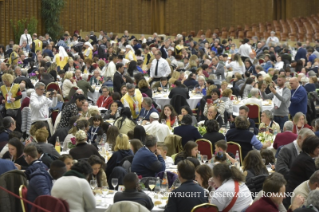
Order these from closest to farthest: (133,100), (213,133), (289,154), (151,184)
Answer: (151,184), (289,154), (213,133), (133,100)

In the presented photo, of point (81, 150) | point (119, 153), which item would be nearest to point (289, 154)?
point (119, 153)

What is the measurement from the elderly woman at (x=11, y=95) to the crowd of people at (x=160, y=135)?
0.07 feet

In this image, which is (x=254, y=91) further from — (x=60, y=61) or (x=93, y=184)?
(x=60, y=61)

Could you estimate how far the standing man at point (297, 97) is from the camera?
11703mm

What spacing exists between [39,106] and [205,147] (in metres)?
3.79

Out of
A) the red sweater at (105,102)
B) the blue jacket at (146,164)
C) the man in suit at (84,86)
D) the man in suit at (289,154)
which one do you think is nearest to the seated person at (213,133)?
the blue jacket at (146,164)

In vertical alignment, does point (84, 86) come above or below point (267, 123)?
above

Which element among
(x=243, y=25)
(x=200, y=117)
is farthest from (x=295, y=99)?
(x=243, y=25)

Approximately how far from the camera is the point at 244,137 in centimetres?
901

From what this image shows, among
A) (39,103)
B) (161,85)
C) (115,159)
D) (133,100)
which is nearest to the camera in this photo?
(115,159)

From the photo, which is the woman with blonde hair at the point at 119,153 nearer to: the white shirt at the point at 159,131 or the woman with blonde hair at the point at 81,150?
the woman with blonde hair at the point at 81,150

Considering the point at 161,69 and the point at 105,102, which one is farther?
the point at 161,69

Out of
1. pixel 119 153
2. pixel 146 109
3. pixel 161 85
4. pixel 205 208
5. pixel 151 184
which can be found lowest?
pixel 151 184

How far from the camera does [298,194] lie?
5.73m
